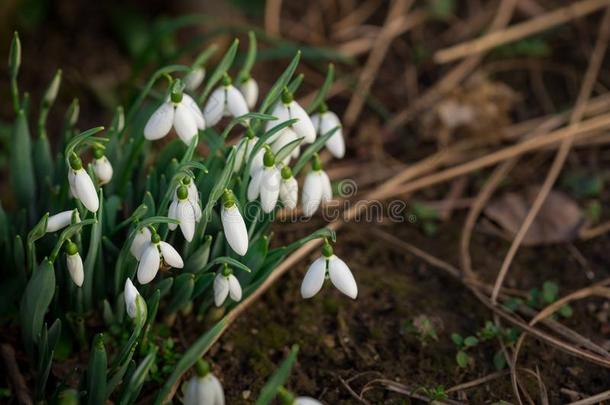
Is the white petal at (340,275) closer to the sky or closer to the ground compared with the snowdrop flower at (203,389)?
closer to the sky

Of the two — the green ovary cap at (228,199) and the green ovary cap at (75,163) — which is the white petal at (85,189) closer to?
the green ovary cap at (75,163)

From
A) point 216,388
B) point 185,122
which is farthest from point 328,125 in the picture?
point 216,388

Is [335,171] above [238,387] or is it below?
above

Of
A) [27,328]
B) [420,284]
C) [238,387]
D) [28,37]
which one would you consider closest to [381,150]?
[420,284]

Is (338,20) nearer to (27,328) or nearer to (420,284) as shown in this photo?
(420,284)

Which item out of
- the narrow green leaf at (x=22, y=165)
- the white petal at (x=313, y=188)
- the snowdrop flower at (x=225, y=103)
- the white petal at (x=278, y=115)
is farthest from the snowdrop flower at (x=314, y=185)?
the narrow green leaf at (x=22, y=165)

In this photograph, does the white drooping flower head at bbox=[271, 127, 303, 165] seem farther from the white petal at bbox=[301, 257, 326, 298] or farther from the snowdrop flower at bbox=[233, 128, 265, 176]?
the white petal at bbox=[301, 257, 326, 298]
